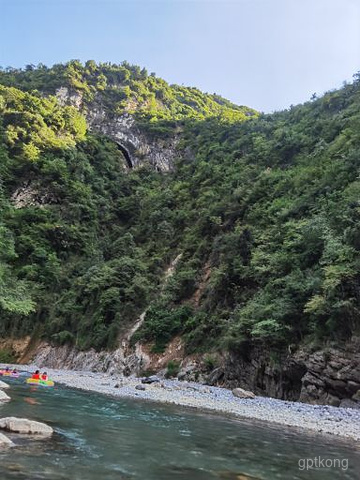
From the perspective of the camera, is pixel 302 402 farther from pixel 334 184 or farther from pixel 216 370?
pixel 334 184

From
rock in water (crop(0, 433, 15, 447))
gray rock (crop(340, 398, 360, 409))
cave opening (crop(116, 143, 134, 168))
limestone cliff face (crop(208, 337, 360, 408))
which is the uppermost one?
cave opening (crop(116, 143, 134, 168))

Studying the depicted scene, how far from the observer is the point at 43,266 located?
1489 inches

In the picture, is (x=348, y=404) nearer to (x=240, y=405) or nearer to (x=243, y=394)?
(x=240, y=405)

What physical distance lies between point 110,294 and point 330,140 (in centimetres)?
2038

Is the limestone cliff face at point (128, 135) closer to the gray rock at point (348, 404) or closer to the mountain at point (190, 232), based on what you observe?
the mountain at point (190, 232)

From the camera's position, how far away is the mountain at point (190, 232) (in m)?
15.9

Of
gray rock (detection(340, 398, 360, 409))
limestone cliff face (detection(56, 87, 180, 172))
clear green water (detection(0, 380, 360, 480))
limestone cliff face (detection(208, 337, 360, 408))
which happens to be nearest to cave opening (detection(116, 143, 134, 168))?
limestone cliff face (detection(56, 87, 180, 172))

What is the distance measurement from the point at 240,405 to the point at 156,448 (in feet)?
21.6

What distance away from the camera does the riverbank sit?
10.4 metres

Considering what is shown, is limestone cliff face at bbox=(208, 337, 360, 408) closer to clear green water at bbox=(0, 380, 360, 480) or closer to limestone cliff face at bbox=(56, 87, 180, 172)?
clear green water at bbox=(0, 380, 360, 480)

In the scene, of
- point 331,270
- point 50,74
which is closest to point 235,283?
point 331,270

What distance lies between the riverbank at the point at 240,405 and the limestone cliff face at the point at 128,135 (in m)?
43.4

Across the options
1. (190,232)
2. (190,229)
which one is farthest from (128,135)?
(190,232)

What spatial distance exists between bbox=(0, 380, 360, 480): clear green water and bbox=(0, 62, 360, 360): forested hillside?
6169 millimetres
